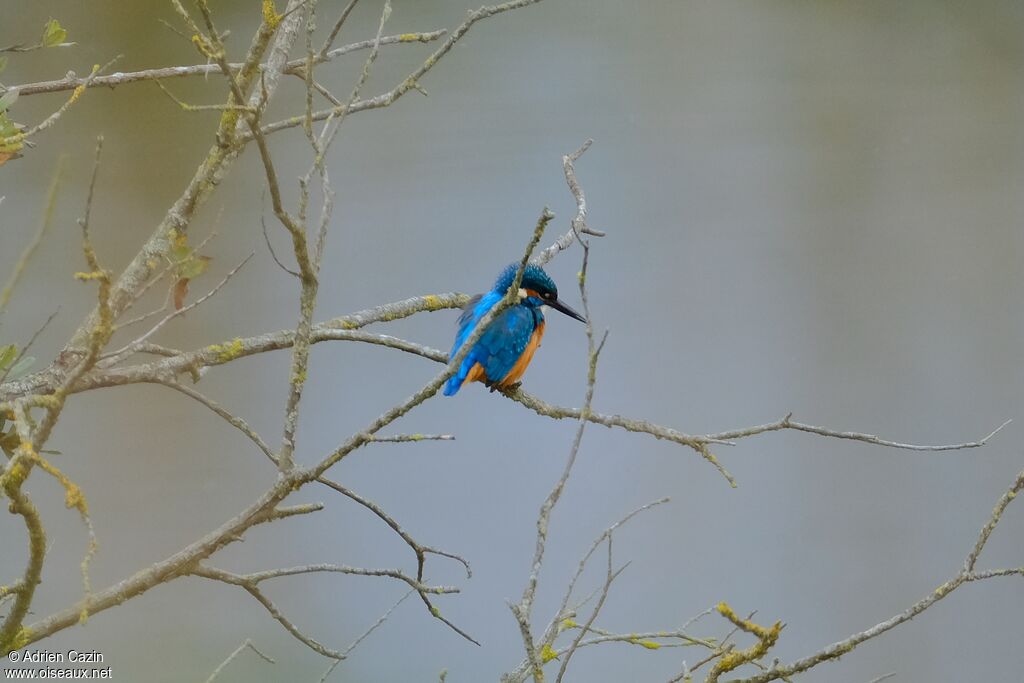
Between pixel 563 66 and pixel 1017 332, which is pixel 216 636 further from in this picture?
pixel 1017 332

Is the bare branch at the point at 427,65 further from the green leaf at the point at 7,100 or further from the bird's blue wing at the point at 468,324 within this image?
the bird's blue wing at the point at 468,324

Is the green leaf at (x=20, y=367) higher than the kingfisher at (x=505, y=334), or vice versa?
the kingfisher at (x=505, y=334)

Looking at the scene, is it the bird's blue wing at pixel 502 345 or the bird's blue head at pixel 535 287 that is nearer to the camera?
the bird's blue wing at pixel 502 345

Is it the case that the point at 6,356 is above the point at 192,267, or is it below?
below

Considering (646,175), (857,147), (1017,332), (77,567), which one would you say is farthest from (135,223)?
(1017,332)

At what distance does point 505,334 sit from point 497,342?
3 cm

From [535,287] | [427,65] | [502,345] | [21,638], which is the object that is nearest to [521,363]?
[502,345]

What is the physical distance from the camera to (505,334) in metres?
1.94

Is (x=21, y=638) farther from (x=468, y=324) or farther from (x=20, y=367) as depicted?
(x=468, y=324)

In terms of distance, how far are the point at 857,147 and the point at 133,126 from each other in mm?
2541

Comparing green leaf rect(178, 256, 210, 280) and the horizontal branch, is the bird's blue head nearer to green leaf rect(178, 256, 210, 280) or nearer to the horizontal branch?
the horizontal branch

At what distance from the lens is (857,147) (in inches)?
124

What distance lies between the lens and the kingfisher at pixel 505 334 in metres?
1.93

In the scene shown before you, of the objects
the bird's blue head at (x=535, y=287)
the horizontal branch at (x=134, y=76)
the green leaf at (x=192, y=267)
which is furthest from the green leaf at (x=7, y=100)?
the bird's blue head at (x=535, y=287)
